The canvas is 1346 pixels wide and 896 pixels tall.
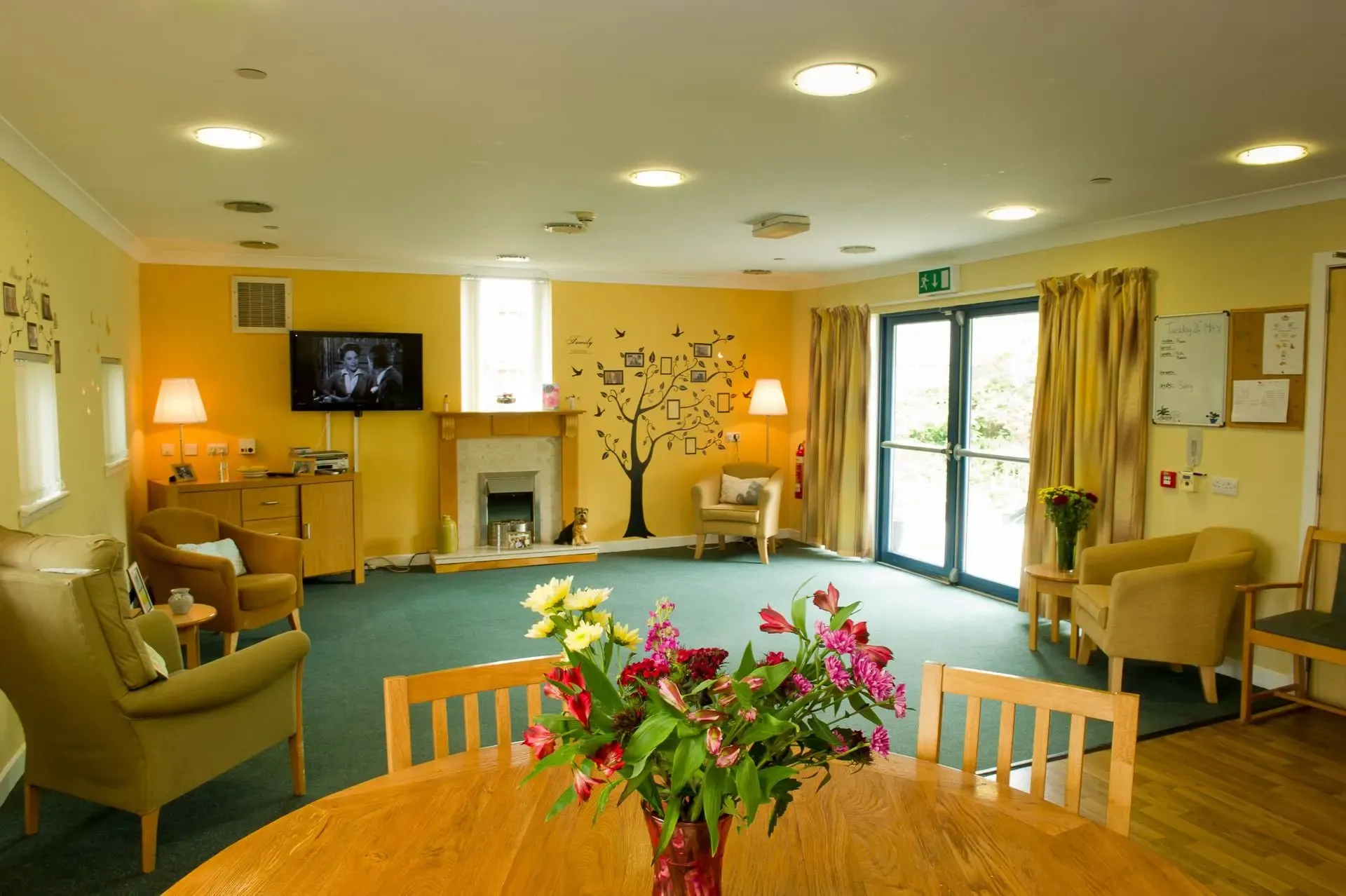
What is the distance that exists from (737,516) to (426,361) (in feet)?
9.48

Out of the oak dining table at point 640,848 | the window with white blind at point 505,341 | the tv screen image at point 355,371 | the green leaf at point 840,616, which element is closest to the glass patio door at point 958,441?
the window with white blind at point 505,341

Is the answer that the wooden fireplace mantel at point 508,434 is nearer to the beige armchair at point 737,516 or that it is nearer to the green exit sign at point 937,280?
the beige armchair at point 737,516

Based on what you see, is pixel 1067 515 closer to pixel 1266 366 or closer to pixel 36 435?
pixel 1266 366

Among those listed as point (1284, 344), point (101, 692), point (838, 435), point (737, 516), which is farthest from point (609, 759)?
point (838, 435)

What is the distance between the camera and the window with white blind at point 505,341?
745 cm

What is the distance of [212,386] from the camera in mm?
6680

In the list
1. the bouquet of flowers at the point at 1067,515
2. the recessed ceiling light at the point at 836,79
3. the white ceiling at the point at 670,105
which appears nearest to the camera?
the white ceiling at the point at 670,105

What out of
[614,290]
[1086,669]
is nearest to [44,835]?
[1086,669]

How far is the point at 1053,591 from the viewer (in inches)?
201

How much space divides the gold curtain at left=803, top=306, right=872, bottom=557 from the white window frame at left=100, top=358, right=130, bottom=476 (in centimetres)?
536

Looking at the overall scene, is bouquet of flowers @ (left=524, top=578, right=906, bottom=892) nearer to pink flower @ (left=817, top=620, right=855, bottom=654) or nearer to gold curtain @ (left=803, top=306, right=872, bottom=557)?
pink flower @ (left=817, top=620, right=855, bottom=654)

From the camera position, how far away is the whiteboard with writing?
4.66 m

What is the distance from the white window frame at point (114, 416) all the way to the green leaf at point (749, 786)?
5140mm

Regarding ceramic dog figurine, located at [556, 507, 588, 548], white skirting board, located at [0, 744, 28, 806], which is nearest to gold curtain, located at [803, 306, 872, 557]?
ceramic dog figurine, located at [556, 507, 588, 548]
